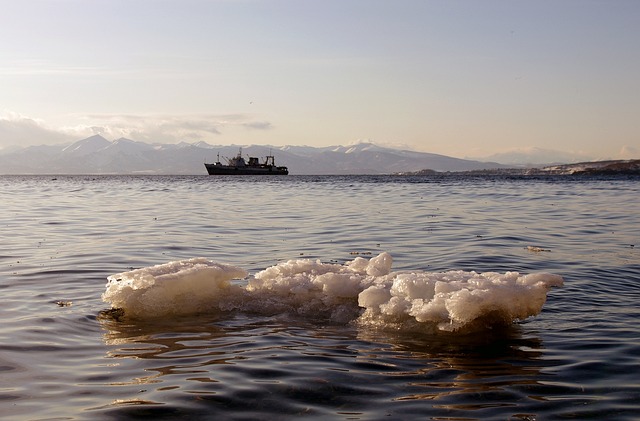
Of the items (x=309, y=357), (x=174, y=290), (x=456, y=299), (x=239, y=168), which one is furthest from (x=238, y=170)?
(x=309, y=357)

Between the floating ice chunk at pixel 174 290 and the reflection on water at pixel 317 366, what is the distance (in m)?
0.39

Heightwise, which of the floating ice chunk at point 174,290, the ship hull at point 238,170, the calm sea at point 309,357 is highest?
the ship hull at point 238,170

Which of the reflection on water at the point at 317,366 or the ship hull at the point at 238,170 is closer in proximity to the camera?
the reflection on water at the point at 317,366

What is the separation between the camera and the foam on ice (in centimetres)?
794

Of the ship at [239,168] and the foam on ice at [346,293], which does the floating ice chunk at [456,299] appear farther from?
the ship at [239,168]

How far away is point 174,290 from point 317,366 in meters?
3.42

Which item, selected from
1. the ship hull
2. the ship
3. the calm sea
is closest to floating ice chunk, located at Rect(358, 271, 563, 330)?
the calm sea

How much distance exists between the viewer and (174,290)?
933 centimetres

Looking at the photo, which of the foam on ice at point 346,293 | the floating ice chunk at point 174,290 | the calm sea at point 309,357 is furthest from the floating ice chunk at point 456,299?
the floating ice chunk at point 174,290

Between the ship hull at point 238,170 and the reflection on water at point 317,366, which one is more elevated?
the ship hull at point 238,170

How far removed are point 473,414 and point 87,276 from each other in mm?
9571

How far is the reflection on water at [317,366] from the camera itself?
5684mm

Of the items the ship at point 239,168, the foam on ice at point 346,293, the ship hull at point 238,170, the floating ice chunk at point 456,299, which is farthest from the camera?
the ship at point 239,168

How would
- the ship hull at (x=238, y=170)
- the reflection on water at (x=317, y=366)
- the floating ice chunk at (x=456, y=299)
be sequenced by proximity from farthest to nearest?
the ship hull at (x=238, y=170), the floating ice chunk at (x=456, y=299), the reflection on water at (x=317, y=366)
